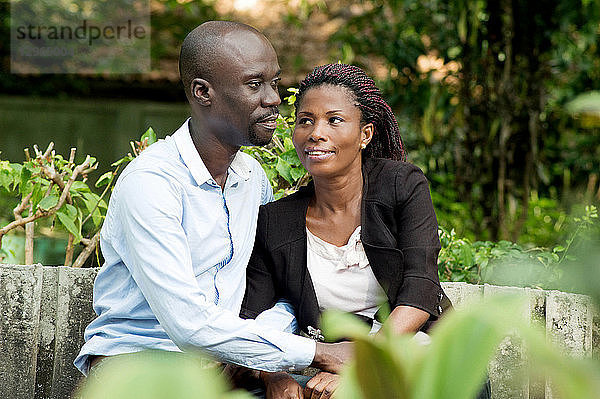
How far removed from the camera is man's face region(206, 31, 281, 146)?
2.18 metres

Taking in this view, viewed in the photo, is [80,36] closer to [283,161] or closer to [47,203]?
[47,203]

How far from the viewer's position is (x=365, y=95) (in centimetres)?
236

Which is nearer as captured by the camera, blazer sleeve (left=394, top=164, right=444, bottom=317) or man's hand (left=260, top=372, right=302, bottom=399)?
man's hand (left=260, top=372, right=302, bottom=399)

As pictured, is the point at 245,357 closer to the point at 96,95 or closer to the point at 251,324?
the point at 251,324

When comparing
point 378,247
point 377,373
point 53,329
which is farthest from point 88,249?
point 377,373

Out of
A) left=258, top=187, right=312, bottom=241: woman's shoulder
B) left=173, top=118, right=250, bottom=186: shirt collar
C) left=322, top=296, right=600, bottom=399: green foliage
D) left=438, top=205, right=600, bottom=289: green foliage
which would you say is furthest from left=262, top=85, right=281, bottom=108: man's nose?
left=322, top=296, right=600, bottom=399: green foliage

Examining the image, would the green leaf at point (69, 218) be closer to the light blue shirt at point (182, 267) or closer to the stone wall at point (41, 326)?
the stone wall at point (41, 326)

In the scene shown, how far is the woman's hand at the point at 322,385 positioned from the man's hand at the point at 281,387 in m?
0.05

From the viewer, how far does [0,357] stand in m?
2.75

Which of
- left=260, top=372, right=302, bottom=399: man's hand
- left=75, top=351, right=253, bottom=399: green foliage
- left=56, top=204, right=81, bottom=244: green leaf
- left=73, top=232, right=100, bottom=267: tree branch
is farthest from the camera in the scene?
left=73, top=232, right=100, bottom=267: tree branch

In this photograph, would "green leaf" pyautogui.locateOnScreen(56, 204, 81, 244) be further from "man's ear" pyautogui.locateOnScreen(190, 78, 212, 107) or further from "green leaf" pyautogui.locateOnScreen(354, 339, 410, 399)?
"green leaf" pyautogui.locateOnScreen(354, 339, 410, 399)

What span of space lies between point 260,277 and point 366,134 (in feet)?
1.77

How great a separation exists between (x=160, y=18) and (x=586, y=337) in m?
7.53

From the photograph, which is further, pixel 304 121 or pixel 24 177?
pixel 24 177
